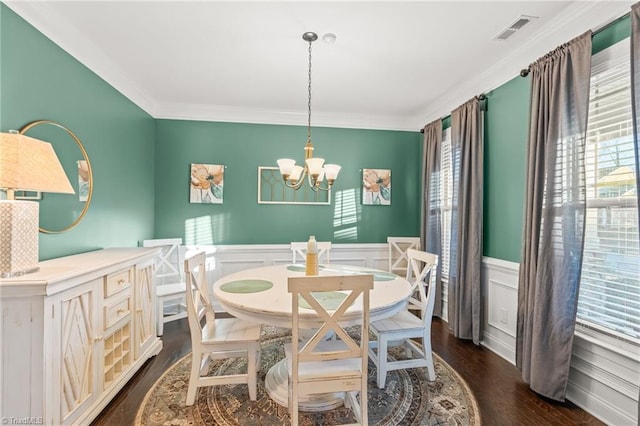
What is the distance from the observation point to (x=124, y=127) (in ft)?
10.8

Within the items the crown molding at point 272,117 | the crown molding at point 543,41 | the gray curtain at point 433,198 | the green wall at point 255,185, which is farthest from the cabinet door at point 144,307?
the crown molding at point 543,41

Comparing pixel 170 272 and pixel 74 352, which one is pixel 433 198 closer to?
pixel 170 272

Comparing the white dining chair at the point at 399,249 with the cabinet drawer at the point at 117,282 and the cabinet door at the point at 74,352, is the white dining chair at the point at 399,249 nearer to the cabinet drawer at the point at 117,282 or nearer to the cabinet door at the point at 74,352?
the cabinet drawer at the point at 117,282

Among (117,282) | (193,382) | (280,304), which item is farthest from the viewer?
(117,282)

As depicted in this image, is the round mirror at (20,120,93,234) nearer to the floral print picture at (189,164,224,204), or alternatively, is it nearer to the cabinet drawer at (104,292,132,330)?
the cabinet drawer at (104,292,132,330)

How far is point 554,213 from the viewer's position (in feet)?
7.42

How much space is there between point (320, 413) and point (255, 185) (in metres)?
2.91

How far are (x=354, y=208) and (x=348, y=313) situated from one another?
2.79 m

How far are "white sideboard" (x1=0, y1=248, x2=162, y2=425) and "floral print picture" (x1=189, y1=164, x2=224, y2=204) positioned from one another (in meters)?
1.69

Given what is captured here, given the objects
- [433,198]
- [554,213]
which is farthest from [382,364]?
[433,198]

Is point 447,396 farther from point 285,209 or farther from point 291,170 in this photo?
point 285,209

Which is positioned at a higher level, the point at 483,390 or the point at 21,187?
the point at 21,187

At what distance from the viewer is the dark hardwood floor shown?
6.60ft

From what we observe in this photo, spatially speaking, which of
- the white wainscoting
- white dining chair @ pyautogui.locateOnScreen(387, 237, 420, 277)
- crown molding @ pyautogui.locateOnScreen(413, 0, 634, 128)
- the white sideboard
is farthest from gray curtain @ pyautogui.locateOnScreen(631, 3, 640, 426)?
the white sideboard
